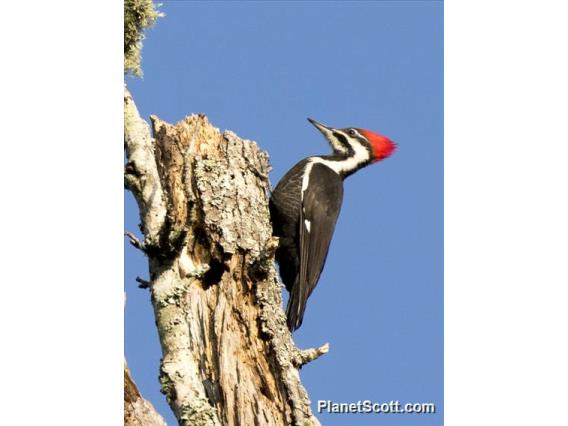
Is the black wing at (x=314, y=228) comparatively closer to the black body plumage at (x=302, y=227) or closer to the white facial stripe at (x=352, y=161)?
the black body plumage at (x=302, y=227)

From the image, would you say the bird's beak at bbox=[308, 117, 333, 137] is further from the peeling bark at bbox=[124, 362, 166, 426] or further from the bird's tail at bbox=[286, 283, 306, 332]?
the peeling bark at bbox=[124, 362, 166, 426]

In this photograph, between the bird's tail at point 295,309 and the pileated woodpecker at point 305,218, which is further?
the pileated woodpecker at point 305,218

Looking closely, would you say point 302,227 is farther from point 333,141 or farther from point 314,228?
point 333,141

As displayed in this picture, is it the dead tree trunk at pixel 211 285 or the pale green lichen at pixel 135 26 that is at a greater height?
the pale green lichen at pixel 135 26

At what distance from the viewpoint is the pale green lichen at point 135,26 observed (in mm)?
3586

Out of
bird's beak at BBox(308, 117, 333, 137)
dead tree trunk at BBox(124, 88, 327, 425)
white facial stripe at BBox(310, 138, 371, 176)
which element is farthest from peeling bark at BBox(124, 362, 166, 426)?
bird's beak at BBox(308, 117, 333, 137)

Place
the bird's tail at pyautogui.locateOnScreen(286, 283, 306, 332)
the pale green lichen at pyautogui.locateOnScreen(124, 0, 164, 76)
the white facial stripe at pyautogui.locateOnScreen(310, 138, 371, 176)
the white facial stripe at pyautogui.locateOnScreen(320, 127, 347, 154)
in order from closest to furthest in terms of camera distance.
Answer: the pale green lichen at pyautogui.locateOnScreen(124, 0, 164, 76) → the bird's tail at pyautogui.locateOnScreen(286, 283, 306, 332) → the white facial stripe at pyautogui.locateOnScreen(310, 138, 371, 176) → the white facial stripe at pyautogui.locateOnScreen(320, 127, 347, 154)

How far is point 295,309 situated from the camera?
412cm

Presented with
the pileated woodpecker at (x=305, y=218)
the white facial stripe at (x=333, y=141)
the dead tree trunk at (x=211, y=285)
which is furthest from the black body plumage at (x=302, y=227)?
the dead tree trunk at (x=211, y=285)

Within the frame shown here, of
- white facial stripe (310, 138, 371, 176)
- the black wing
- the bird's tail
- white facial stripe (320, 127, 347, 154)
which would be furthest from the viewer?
white facial stripe (320, 127, 347, 154)

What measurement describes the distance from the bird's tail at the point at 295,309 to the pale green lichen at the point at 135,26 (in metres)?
1.46

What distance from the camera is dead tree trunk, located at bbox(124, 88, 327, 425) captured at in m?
3.11

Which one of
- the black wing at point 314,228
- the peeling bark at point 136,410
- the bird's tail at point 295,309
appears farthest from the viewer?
the black wing at point 314,228

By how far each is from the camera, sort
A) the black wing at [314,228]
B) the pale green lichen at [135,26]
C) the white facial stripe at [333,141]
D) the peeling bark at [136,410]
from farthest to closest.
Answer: the white facial stripe at [333,141], the black wing at [314,228], the pale green lichen at [135,26], the peeling bark at [136,410]
